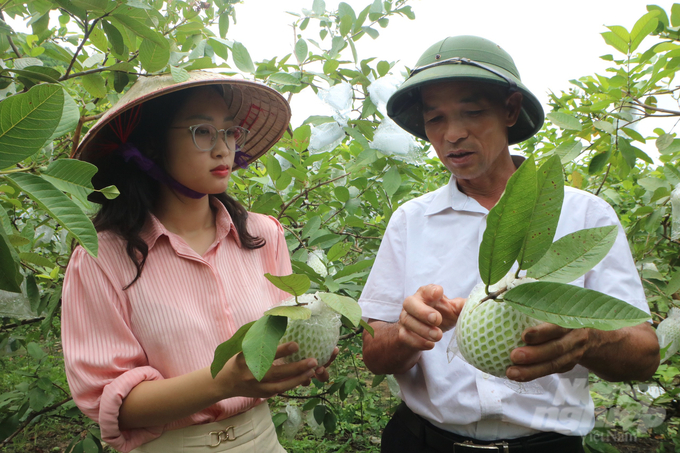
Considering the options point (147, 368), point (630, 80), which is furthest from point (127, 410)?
point (630, 80)

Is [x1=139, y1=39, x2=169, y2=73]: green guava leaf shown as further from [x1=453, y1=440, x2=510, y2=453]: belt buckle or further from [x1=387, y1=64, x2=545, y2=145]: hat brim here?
[x1=453, y1=440, x2=510, y2=453]: belt buckle

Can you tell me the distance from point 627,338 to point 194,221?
1.05m

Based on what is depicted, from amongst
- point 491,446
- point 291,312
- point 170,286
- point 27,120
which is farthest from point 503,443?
point 27,120

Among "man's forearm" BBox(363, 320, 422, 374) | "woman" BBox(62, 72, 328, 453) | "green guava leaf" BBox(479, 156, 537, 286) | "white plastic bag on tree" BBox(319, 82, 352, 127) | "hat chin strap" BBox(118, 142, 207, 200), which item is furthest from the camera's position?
"white plastic bag on tree" BBox(319, 82, 352, 127)

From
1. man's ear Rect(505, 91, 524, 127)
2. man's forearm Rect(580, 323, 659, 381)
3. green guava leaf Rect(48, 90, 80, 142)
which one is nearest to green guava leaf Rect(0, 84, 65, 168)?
green guava leaf Rect(48, 90, 80, 142)

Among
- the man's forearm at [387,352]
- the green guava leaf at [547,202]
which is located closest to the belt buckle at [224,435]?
the man's forearm at [387,352]

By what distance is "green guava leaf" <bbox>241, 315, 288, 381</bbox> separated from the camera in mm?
660

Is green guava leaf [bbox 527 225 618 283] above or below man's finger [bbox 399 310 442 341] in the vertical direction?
above

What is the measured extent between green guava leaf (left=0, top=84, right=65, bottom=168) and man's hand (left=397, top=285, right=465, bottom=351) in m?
0.68

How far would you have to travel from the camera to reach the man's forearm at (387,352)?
3.59 ft

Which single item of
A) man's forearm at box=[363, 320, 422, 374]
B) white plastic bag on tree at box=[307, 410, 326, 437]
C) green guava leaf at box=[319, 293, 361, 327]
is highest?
green guava leaf at box=[319, 293, 361, 327]

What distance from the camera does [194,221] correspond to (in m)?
1.26

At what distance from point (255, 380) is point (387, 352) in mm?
359

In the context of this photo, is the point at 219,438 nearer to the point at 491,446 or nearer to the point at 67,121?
the point at 491,446
